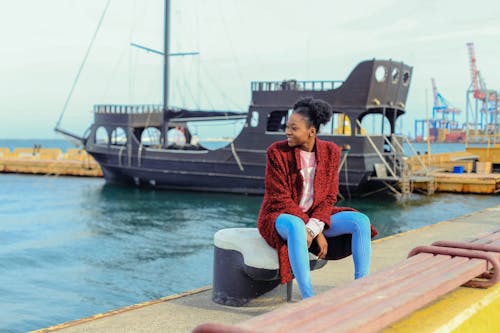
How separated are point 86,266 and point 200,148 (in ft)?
52.0

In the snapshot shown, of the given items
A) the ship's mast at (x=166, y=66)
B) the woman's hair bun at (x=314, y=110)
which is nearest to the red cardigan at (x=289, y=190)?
the woman's hair bun at (x=314, y=110)

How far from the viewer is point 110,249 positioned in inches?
475

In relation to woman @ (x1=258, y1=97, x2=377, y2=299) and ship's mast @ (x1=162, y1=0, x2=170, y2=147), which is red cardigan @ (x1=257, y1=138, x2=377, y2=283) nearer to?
woman @ (x1=258, y1=97, x2=377, y2=299)

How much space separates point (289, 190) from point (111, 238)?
34.2 ft

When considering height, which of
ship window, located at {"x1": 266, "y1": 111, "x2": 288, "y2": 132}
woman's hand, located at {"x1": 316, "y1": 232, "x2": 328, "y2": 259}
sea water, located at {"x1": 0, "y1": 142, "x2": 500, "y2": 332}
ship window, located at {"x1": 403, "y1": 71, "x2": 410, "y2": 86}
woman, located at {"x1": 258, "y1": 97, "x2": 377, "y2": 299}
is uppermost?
ship window, located at {"x1": 403, "y1": 71, "x2": 410, "y2": 86}

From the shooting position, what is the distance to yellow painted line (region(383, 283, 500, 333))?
247cm

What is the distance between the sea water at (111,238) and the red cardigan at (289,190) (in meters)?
4.16

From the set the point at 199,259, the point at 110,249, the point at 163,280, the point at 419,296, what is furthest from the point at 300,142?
the point at 110,249

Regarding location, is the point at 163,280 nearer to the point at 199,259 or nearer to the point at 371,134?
the point at 199,259

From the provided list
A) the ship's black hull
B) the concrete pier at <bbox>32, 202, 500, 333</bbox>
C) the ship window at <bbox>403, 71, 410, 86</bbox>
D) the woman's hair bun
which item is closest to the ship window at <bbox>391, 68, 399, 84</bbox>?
the ship window at <bbox>403, 71, 410, 86</bbox>

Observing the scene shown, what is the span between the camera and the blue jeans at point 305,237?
10.9 ft

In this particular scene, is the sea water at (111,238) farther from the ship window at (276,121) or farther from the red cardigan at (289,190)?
the red cardigan at (289,190)

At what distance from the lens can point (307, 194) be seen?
3674 mm

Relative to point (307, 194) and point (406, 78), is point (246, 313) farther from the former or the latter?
point (406, 78)
